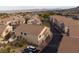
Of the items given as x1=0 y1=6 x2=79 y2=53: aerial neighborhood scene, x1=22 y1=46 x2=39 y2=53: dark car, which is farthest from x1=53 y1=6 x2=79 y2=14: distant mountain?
x1=22 y1=46 x2=39 y2=53: dark car

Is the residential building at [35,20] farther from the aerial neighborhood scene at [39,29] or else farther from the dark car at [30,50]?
the dark car at [30,50]

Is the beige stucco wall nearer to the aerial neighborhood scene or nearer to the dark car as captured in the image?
the aerial neighborhood scene

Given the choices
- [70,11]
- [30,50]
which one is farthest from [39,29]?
[70,11]

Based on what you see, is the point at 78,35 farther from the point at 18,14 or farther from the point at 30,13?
the point at 18,14

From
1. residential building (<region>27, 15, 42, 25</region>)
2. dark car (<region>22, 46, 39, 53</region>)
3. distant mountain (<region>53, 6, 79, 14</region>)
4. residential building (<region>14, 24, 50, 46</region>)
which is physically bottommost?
dark car (<region>22, 46, 39, 53</region>)

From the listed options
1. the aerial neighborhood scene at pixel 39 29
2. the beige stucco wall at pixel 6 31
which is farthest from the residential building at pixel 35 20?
the beige stucco wall at pixel 6 31

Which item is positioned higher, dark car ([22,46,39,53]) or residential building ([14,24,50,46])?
residential building ([14,24,50,46])

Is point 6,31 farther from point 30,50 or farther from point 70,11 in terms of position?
point 70,11

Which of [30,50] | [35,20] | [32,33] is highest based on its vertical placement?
[35,20]
